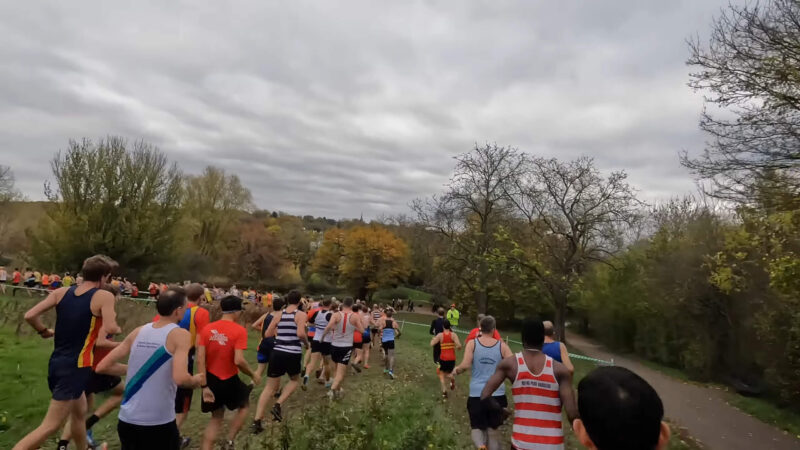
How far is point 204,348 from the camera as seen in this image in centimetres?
497

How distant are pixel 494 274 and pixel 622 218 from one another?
8695 mm

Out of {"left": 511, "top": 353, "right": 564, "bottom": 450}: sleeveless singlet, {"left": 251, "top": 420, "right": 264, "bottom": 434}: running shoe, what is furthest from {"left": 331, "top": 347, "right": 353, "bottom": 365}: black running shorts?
{"left": 511, "top": 353, "right": 564, "bottom": 450}: sleeveless singlet

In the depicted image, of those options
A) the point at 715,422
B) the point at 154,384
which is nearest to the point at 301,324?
the point at 154,384

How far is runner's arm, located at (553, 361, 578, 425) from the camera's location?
3.45 metres

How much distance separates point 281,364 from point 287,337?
39 centimetres

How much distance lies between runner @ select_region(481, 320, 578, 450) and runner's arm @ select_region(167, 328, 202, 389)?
2416 mm

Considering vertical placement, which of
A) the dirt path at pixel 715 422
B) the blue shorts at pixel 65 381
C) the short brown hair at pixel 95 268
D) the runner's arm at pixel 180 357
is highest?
the short brown hair at pixel 95 268

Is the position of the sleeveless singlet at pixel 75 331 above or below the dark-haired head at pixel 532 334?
below

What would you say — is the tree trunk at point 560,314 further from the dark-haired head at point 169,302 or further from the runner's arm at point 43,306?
the runner's arm at point 43,306

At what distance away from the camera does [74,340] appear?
13.7 feet

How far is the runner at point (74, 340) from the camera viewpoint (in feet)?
13.5

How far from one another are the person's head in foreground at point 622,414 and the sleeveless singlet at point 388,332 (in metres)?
10.1

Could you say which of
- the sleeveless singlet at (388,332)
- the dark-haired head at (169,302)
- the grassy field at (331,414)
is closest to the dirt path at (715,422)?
the grassy field at (331,414)

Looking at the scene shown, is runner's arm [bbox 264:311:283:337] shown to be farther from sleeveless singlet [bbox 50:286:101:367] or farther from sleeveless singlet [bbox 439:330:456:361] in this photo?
sleeveless singlet [bbox 439:330:456:361]
